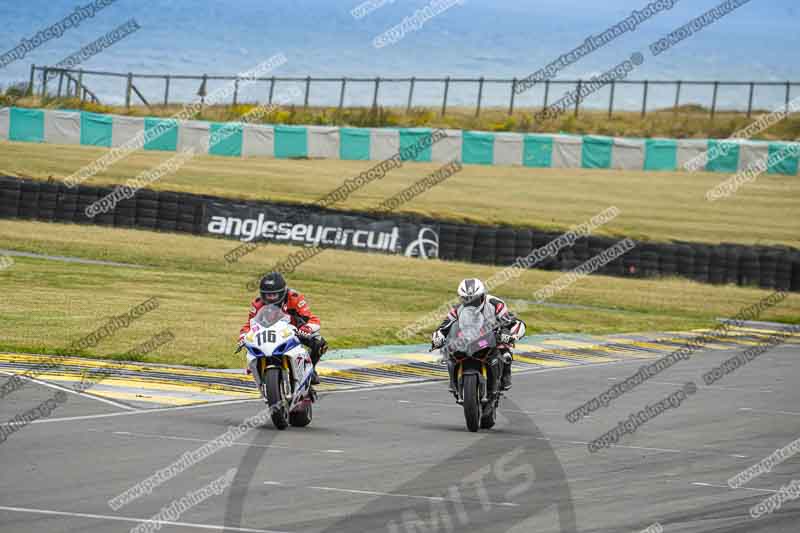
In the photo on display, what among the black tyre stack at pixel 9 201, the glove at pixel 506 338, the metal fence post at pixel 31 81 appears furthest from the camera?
the metal fence post at pixel 31 81

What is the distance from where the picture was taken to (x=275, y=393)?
46.6 ft

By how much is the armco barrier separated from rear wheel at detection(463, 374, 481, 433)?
22.1 m

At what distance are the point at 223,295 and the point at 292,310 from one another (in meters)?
15.1

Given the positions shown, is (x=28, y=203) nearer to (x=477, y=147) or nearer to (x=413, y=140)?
(x=413, y=140)

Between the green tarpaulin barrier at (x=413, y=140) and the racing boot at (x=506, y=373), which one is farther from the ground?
the green tarpaulin barrier at (x=413, y=140)

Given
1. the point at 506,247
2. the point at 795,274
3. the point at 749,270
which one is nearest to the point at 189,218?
Result: the point at 506,247

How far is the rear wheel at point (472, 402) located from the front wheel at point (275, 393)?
2.07 m

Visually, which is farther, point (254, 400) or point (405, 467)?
point (254, 400)

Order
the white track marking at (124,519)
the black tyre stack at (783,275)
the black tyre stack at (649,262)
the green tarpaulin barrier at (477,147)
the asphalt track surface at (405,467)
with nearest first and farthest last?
the white track marking at (124,519) → the asphalt track surface at (405,467) → the black tyre stack at (783,275) → the black tyre stack at (649,262) → the green tarpaulin barrier at (477,147)

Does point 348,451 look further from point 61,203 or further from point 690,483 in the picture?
point 61,203

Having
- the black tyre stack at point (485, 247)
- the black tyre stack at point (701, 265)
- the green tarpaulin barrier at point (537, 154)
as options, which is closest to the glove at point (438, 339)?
the black tyre stack at point (485, 247)

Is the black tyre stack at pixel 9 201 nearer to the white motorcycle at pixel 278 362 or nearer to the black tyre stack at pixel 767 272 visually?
the black tyre stack at pixel 767 272

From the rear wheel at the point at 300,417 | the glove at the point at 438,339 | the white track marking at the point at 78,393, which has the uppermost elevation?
the glove at the point at 438,339

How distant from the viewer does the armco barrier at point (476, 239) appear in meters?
36.3
